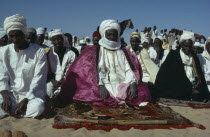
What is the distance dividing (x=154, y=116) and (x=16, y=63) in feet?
9.42

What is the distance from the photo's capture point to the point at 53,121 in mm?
5031

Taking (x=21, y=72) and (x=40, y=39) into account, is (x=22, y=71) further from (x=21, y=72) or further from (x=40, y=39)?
(x=40, y=39)

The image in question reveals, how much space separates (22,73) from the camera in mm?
5344

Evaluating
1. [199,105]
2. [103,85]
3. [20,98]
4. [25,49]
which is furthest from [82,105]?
[199,105]

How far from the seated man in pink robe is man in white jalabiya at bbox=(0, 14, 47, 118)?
1067mm

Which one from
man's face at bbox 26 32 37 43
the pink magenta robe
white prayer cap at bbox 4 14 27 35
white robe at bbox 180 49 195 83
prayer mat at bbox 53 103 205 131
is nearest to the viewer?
prayer mat at bbox 53 103 205 131

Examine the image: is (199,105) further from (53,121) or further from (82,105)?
(53,121)

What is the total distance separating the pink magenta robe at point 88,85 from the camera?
19.7ft

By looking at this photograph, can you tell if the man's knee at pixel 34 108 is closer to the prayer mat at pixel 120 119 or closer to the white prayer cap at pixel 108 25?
the prayer mat at pixel 120 119

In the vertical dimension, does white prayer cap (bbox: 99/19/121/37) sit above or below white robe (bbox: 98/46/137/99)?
above

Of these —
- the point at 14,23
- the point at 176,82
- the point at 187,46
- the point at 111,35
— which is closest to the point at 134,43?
the point at 187,46

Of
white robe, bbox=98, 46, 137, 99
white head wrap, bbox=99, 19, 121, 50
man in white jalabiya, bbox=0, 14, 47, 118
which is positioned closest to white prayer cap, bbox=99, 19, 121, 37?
white head wrap, bbox=99, 19, 121, 50

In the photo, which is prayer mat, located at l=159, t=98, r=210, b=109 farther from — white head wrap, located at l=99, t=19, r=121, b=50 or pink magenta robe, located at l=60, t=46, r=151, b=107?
white head wrap, located at l=99, t=19, r=121, b=50

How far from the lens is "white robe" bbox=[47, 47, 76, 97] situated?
268 inches
